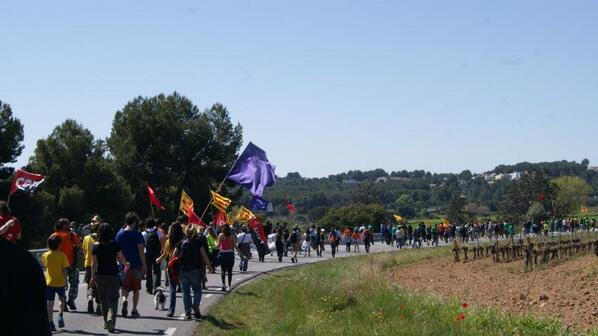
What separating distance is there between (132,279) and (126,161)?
57.1m

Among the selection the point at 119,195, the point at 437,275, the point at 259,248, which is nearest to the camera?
the point at 437,275

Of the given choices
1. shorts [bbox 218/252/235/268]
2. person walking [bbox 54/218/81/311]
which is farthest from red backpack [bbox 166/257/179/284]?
shorts [bbox 218/252/235/268]

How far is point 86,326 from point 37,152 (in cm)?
5435

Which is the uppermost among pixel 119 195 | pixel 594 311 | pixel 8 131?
pixel 8 131

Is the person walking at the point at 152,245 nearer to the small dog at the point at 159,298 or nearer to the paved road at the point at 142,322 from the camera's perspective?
the paved road at the point at 142,322

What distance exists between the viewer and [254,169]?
24375 mm

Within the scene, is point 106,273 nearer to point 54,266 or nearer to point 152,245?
point 54,266

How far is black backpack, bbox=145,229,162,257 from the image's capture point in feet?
59.3

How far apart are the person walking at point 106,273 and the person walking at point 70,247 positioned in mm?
1298

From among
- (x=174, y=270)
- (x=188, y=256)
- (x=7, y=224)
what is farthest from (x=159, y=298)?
(x=7, y=224)

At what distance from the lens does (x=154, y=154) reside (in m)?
73.4

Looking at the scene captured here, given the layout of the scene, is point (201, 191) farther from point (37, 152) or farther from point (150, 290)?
point (150, 290)

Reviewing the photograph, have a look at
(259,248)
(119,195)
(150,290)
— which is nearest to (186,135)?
(119,195)

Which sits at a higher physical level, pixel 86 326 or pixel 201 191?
pixel 201 191
